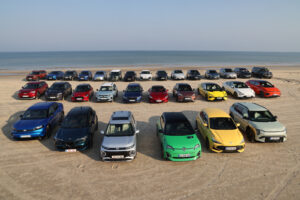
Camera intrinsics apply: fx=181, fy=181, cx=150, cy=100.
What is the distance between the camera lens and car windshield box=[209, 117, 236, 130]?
28.3 ft

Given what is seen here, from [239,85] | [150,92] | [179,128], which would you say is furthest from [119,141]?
[239,85]

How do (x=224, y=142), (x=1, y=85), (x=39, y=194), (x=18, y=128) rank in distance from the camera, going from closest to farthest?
(x=39, y=194)
(x=224, y=142)
(x=18, y=128)
(x=1, y=85)

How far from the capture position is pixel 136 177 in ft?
21.4

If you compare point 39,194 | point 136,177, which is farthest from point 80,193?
point 136,177

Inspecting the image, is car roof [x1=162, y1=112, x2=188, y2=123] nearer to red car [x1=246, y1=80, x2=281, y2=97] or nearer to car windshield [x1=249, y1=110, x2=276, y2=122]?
car windshield [x1=249, y1=110, x2=276, y2=122]

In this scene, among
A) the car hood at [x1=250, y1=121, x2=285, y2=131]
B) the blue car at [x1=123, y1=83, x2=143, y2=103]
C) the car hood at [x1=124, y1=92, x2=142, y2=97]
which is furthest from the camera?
the car hood at [x1=124, y1=92, x2=142, y2=97]

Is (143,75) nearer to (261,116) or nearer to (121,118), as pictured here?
(121,118)

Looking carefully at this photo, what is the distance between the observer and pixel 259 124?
29.7 ft

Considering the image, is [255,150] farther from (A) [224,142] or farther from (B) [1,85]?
(B) [1,85]

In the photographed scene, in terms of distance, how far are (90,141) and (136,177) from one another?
10.3 ft

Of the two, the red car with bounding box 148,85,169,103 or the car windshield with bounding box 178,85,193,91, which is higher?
the car windshield with bounding box 178,85,193,91

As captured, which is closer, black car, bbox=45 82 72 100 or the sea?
black car, bbox=45 82 72 100

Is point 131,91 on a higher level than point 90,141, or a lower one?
higher

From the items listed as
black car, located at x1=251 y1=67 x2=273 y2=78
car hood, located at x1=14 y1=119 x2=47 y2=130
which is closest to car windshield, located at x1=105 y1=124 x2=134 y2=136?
car hood, located at x1=14 y1=119 x2=47 y2=130
